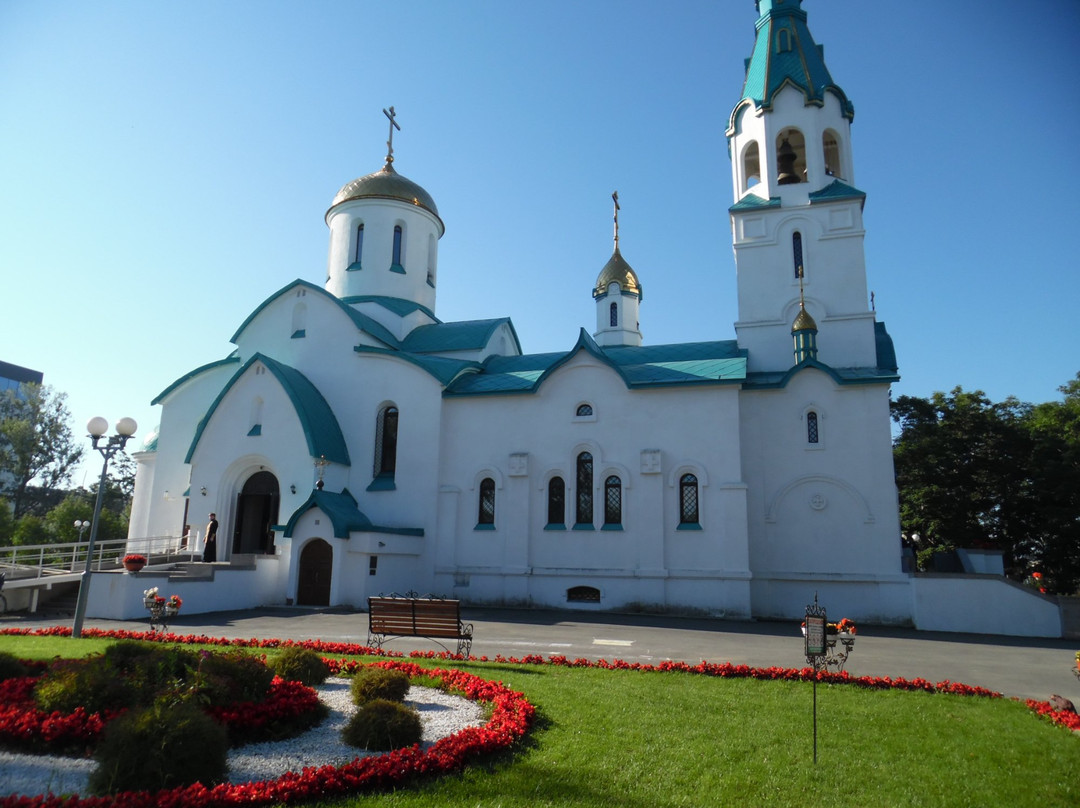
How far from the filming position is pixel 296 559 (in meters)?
19.3

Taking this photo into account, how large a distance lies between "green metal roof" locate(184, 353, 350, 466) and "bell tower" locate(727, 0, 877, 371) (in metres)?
12.9

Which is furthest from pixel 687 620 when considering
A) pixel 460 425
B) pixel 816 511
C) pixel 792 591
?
pixel 460 425

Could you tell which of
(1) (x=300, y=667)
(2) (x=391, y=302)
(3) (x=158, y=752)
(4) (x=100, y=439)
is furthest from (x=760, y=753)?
(2) (x=391, y=302)

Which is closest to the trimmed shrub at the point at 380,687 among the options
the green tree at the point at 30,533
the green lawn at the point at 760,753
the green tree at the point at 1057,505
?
the green lawn at the point at 760,753

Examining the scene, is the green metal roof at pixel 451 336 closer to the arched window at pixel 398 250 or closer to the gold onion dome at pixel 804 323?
the arched window at pixel 398 250

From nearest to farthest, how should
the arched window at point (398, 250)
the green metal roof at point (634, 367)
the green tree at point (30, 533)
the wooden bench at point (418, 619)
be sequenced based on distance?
the wooden bench at point (418, 619) → the green metal roof at point (634, 367) → the arched window at point (398, 250) → the green tree at point (30, 533)

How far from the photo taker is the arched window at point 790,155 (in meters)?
22.8

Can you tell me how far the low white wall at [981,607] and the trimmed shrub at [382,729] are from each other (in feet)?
52.6

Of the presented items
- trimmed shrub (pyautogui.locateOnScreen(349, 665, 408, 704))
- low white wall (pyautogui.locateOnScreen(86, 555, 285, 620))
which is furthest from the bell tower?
trimmed shrub (pyautogui.locateOnScreen(349, 665, 408, 704))

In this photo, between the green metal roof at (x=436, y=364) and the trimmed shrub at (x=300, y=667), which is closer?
the trimmed shrub at (x=300, y=667)

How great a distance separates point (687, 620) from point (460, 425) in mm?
8750

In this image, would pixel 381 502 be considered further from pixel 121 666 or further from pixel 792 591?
pixel 121 666

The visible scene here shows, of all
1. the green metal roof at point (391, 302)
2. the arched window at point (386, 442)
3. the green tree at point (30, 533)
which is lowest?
the green tree at point (30, 533)

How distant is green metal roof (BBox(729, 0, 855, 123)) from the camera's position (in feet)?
74.3
